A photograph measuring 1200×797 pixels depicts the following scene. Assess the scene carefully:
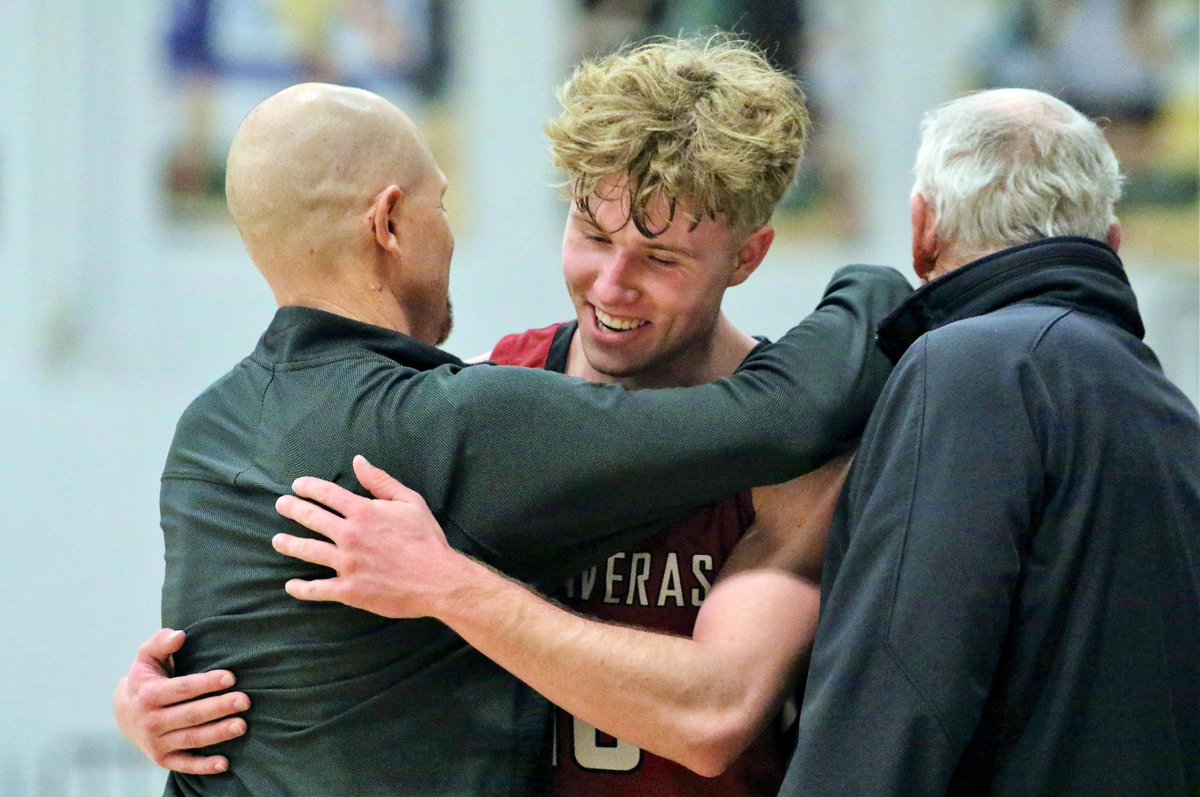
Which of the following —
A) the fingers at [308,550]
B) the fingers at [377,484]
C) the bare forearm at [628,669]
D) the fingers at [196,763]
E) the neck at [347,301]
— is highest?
the neck at [347,301]

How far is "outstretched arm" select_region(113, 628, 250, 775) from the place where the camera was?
8.27ft

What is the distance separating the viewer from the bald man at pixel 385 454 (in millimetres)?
2412

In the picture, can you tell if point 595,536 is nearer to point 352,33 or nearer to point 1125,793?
point 1125,793

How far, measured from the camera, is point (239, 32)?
→ 7.77 metres

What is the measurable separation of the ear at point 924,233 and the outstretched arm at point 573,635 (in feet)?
2.38

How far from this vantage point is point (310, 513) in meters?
2.40

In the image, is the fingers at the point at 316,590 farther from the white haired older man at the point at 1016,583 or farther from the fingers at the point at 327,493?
the white haired older man at the point at 1016,583

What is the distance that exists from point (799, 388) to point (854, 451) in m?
0.23

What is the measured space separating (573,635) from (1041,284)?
1.05 metres

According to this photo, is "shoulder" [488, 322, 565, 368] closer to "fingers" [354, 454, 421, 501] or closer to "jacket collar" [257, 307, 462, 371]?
"jacket collar" [257, 307, 462, 371]

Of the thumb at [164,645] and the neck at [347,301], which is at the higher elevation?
the neck at [347,301]

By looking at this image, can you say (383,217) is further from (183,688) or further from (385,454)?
(183,688)

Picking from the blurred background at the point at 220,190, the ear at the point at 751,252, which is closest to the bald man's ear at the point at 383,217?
the ear at the point at 751,252

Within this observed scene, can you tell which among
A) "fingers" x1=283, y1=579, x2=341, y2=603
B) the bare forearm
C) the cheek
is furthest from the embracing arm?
the cheek
